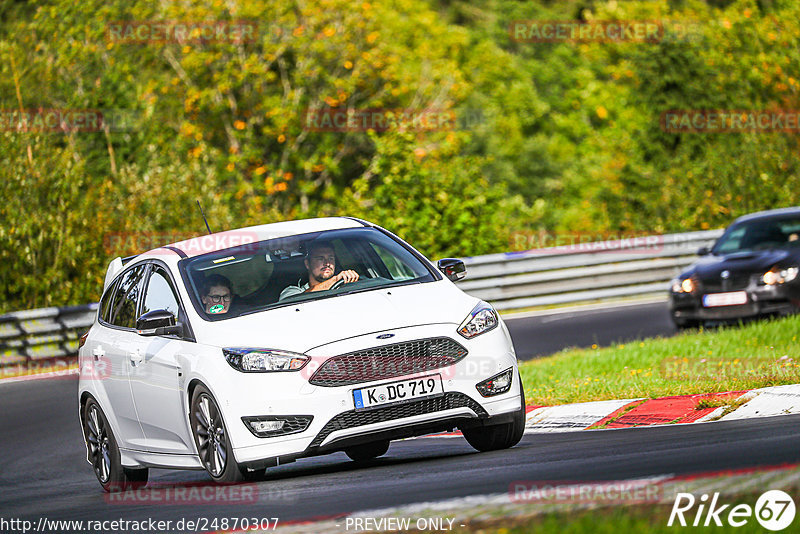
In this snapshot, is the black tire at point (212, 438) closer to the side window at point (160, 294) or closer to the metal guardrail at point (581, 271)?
the side window at point (160, 294)

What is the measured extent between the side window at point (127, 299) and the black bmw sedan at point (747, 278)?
906cm

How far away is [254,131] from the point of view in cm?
4019

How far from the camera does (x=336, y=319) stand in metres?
8.47

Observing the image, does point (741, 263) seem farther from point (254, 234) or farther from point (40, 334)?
point (40, 334)

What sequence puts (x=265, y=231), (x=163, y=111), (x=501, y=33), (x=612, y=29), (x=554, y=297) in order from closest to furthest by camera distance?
1. (x=265, y=231)
2. (x=554, y=297)
3. (x=163, y=111)
4. (x=612, y=29)
5. (x=501, y=33)

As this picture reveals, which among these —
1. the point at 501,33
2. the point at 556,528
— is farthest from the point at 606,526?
the point at 501,33

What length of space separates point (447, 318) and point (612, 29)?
1969 inches

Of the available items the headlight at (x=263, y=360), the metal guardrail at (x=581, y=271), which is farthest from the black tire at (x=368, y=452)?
the metal guardrail at (x=581, y=271)

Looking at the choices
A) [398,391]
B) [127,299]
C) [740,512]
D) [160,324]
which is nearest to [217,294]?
[160,324]

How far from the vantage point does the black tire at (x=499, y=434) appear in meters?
8.98

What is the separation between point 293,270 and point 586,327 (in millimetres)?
11056

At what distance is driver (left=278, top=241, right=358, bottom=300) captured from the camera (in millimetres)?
9211

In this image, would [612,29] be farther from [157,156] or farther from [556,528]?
[556,528]

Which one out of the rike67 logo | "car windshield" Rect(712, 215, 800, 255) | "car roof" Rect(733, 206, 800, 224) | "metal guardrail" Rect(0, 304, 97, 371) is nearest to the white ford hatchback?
the rike67 logo
